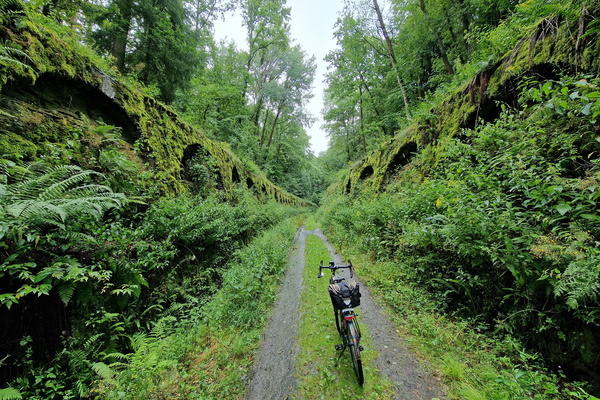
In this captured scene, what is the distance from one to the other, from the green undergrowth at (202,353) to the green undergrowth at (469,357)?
8.41 ft

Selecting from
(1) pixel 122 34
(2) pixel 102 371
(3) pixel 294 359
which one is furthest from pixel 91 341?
(1) pixel 122 34

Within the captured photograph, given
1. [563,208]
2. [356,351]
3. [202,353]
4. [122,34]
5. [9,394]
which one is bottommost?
[202,353]

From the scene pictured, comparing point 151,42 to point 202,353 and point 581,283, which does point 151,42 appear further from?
point 581,283

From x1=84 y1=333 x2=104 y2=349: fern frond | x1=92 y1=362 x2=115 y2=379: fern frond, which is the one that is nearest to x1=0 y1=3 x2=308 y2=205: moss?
x1=84 y1=333 x2=104 y2=349: fern frond

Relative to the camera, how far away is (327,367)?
2.80 m

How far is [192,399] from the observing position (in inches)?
92.0

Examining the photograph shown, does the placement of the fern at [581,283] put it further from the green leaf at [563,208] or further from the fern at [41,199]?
the fern at [41,199]

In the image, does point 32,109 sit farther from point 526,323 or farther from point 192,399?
point 526,323

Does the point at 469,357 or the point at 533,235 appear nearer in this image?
the point at 533,235

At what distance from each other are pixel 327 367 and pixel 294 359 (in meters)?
0.51

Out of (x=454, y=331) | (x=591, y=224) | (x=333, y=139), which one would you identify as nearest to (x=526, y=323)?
(x=454, y=331)

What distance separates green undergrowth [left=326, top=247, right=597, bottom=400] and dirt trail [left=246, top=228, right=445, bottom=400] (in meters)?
0.20

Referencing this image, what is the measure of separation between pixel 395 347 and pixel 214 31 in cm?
2023

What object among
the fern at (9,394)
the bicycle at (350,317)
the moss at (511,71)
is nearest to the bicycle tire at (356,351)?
the bicycle at (350,317)
